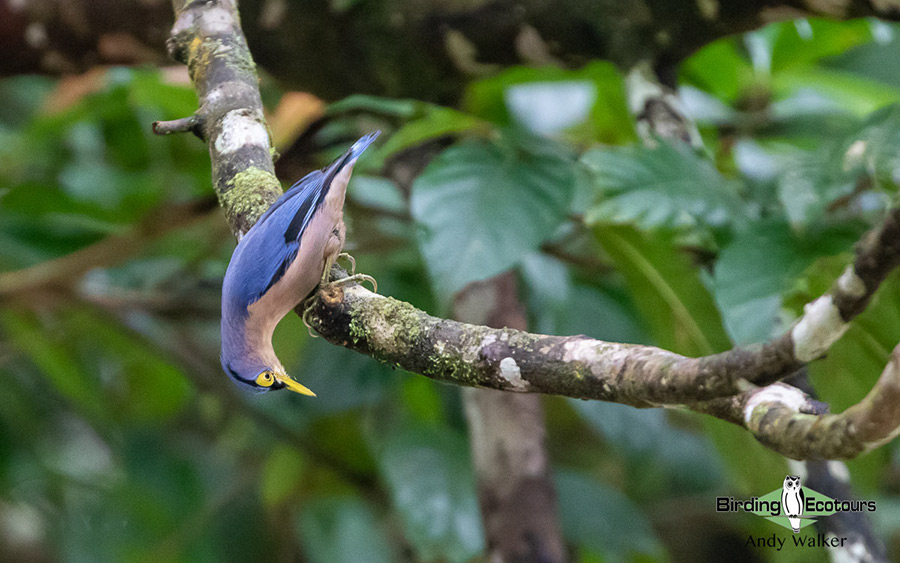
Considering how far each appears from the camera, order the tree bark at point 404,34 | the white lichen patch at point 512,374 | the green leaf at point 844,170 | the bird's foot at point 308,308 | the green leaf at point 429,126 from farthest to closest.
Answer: the tree bark at point 404,34
the green leaf at point 429,126
the green leaf at point 844,170
the bird's foot at point 308,308
the white lichen patch at point 512,374

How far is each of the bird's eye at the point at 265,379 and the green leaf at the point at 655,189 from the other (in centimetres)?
52

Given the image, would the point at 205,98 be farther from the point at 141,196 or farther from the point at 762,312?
the point at 141,196

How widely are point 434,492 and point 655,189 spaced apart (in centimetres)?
70

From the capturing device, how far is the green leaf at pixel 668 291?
1144 millimetres

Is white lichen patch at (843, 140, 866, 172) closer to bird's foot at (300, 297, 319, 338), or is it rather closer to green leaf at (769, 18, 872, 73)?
green leaf at (769, 18, 872, 73)

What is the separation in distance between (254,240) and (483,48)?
2.56 feet

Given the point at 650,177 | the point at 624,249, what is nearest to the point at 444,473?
the point at 624,249

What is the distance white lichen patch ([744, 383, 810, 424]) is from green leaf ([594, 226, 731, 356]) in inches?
27.8

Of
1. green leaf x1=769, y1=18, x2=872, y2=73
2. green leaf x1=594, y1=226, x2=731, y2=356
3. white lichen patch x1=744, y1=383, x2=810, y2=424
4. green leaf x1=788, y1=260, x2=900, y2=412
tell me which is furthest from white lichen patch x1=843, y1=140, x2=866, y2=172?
white lichen patch x1=744, y1=383, x2=810, y2=424

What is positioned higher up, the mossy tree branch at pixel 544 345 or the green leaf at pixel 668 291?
the mossy tree branch at pixel 544 345

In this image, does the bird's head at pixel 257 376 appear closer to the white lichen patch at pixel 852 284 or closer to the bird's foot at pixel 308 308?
the bird's foot at pixel 308 308

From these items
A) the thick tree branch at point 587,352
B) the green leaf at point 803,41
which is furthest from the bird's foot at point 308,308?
the green leaf at point 803,41

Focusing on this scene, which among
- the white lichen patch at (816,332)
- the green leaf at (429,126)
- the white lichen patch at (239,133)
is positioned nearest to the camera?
the white lichen patch at (816,332)

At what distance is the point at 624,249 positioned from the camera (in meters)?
1.18
